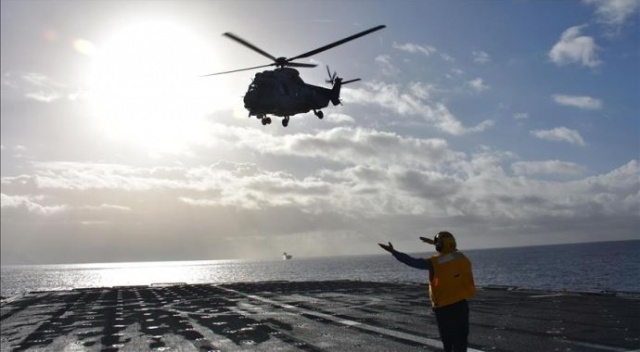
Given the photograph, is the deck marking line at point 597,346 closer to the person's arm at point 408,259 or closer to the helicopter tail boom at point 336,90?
the person's arm at point 408,259

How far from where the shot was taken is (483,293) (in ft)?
108

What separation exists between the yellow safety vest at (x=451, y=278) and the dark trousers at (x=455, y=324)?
0.17m

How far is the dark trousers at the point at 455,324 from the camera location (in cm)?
975

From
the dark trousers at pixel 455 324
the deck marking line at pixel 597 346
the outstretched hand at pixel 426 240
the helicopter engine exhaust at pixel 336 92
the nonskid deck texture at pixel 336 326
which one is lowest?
the nonskid deck texture at pixel 336 326

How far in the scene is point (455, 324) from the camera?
9.77 meters

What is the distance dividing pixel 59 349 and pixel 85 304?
67.8ft

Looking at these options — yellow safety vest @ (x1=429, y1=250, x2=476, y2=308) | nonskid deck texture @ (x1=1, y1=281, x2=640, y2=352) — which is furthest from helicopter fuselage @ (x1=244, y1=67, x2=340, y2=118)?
yellow safety vest @ (x1=429, y1=250, x2=476, y2=308)

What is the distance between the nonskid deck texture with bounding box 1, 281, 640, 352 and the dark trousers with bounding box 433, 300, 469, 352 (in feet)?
16.6

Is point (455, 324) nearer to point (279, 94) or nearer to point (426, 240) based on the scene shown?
point (426, 240)

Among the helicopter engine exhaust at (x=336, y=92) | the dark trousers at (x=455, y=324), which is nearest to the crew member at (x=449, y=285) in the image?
the dark trousers at (x=455, y=324)

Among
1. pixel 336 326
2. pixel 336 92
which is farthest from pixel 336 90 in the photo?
pixel 336 326

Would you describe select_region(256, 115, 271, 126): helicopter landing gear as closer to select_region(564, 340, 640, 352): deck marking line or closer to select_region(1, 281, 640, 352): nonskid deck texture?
select_region(1, 281, 640, 352): nonskid deck texture

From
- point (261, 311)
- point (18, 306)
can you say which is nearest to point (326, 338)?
point (261, 311)

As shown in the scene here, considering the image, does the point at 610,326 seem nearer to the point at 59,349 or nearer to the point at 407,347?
the point at 407,347
